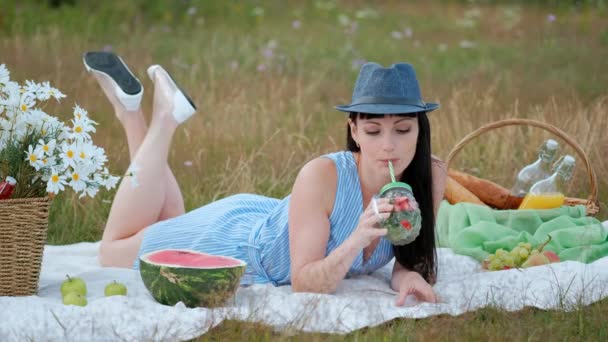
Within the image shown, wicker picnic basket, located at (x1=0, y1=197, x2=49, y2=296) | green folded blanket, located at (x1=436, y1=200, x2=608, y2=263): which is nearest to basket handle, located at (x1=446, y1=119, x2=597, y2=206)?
green folded blanket, located at (x1=436, y1=200, x2=608, y2=263)

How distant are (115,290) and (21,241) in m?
0.40

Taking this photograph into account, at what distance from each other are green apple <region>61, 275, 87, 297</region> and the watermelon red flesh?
0.92 feet

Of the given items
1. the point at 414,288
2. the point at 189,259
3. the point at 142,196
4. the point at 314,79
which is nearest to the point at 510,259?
the point at 414,288

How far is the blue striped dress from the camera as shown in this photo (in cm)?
401

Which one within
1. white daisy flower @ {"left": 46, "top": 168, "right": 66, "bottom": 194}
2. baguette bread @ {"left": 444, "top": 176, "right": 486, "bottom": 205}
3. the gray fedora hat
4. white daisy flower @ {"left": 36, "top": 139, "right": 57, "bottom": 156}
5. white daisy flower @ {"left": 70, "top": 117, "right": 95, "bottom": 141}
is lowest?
baguette bread @ {"left": 444, "top": 176, "right": 486, "bottom": 205}

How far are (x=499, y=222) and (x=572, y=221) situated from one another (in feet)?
1.24

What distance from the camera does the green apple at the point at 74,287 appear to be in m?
3.93

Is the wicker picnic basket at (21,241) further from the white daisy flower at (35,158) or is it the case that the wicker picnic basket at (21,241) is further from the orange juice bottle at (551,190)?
the orange juice bottle at (551,190)

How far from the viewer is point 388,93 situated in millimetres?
3762

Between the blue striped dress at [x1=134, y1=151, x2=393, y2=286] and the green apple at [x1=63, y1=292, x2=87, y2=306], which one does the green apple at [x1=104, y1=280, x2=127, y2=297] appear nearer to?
the green apple at [x1=63, y1=292, x2=87, y2=306]

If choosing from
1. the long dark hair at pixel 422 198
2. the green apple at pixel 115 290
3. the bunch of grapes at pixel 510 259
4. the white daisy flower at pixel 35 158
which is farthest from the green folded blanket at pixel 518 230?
the white daisy flower at pixel 35 158

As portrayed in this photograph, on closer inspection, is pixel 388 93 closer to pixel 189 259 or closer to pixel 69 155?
pixel 189 259

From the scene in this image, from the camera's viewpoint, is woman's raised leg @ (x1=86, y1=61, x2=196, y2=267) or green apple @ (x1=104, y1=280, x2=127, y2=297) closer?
green apple @ (x1=104, y1=280, x2=127, y2=297)

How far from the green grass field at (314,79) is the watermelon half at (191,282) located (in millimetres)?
268
